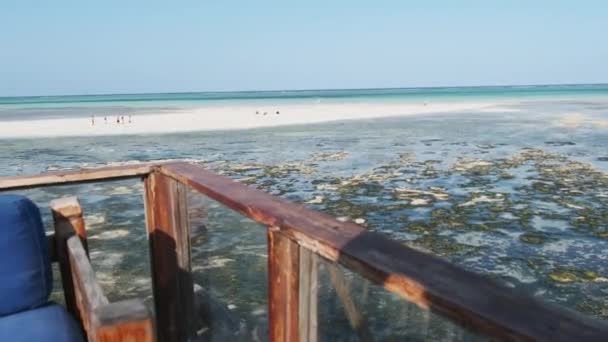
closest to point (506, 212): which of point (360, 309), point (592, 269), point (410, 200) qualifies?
point (410, 200)

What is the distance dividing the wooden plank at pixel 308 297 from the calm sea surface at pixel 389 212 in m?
0.03

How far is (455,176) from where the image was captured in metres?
13.1

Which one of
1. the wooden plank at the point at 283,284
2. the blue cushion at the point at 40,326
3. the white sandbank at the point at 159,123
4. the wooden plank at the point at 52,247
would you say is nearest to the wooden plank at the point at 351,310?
the wooden plank at the point at 283,284

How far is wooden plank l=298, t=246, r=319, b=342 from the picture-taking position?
1.80 metres

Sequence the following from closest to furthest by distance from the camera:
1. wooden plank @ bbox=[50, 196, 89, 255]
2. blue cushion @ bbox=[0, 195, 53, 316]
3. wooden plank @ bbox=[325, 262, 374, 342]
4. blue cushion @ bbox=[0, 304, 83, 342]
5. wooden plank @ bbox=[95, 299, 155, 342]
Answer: wooden plank @ bbox=[95, 299, 155, 342], wooden plank @ bbox=[325, 262, 374, 342], blue cushion @ bbox=[0, 304, 83, 342], blue cushion @ bbox=[0, 195, 53, 316], wooden plank @ bbox=[50, 196, 89, 255]

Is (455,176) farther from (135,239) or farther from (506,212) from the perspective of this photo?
(135,239)

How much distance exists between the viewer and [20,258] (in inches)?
103

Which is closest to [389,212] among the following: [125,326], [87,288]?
[87,288]

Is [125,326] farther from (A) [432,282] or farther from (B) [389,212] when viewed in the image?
(B) [389,212]

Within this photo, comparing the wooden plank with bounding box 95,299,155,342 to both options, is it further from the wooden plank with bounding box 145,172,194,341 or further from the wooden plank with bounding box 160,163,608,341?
the wooden plank with bounding box 145,172,194,341

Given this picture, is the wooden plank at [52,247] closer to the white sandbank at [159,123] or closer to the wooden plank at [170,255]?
the wooden plank at [170,255]

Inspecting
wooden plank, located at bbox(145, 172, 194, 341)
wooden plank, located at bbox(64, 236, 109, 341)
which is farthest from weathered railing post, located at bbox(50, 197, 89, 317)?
wooden plank, located at bbox(145, 172, 194, 341)

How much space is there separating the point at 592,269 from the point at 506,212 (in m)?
2.88

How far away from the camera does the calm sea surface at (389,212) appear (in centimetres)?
272
